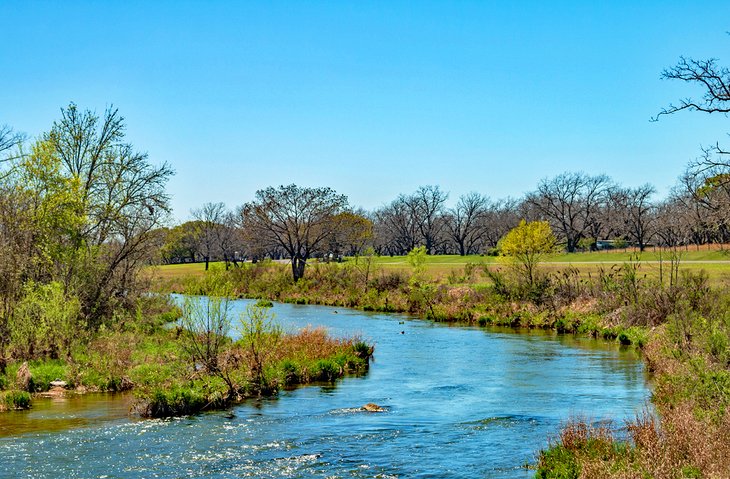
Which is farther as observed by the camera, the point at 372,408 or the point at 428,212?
the point at 428,212

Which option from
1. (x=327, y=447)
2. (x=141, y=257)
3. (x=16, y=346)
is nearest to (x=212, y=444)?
(x=327, y=447)

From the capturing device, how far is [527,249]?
150ft

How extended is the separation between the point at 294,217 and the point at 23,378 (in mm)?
53871

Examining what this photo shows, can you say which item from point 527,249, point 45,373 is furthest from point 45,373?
point 527,249

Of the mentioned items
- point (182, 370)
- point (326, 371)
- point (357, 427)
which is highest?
point (182, 370)

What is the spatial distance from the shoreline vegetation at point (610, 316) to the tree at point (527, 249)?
44 centimetres

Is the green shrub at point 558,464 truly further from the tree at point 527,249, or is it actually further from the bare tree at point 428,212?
the bare tree at point 428,212

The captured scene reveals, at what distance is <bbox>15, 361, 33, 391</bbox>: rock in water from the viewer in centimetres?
2136

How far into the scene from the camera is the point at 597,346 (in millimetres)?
32938

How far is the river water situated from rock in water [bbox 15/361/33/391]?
1.20 m

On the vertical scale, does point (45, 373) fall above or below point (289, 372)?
above

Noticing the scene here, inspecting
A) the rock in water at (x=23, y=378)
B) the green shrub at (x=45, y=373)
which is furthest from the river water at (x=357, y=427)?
the green shrub at (x=45, y=373)

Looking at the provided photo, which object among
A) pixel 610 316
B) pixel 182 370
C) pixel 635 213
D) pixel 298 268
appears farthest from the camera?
pixel 635 213

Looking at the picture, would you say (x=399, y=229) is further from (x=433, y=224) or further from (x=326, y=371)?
(x=326, y=371)
